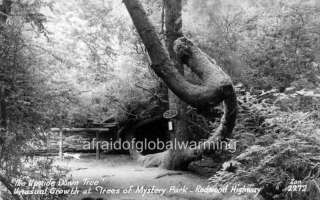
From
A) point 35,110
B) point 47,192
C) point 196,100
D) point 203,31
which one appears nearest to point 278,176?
point 196,100

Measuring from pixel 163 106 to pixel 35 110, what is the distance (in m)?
6.76

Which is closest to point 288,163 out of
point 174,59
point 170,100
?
point 174,59

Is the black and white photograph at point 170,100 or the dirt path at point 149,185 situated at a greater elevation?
the black and white photograph at point 170,100

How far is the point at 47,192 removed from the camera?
473cm

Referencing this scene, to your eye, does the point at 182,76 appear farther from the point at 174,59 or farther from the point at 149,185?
the point at 149,185

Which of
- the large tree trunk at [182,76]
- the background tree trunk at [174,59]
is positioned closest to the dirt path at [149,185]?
the background tree trunk at [174,59]

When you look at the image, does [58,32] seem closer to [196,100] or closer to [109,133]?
→ [109,133]

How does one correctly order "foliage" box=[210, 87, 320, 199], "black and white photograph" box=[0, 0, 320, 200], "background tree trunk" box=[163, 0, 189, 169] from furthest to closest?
"background tree trunk" box=[163, 0, 189, 169] < "black and white photograph" box=[0, 0, 320, 200] < "foliage" box=[210, 87, 320, 199]

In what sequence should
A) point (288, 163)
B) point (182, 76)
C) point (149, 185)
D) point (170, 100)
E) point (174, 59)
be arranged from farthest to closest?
1. point (170, 100)
2. point (174, 59)
3. point (149, 185)
4. point (182, 76)
5. point (288, 163)

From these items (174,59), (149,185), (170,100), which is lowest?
(149,185)

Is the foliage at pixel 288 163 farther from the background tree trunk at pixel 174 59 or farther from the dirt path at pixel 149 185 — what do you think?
the background tree trunk at pixel 174 59

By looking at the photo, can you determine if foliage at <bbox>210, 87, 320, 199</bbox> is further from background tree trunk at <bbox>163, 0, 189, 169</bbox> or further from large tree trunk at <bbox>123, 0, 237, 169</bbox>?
background tree trunk at <bbox>163, 0, 189, 169</bbox>

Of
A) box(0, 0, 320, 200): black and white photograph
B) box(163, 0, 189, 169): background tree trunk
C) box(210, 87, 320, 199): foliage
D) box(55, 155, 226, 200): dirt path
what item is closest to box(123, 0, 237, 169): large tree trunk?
box(0, 0, 320, 200): black and white photograph

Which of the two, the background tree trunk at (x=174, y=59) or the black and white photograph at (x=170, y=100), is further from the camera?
the background tree trunk at (x=174, y=59)
